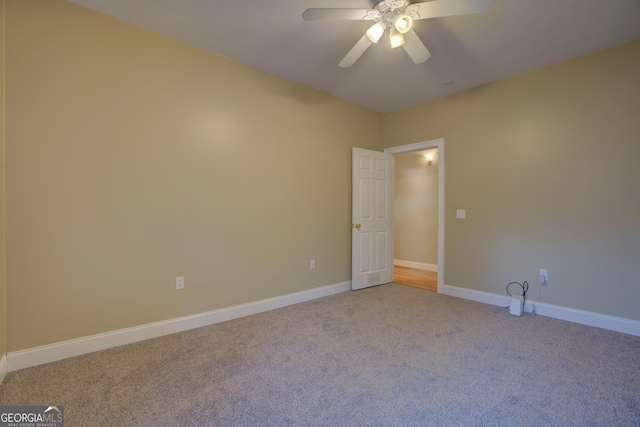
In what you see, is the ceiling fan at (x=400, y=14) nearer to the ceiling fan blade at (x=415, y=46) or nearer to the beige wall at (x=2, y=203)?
the ceiling fan blade at (x=415, y=46)

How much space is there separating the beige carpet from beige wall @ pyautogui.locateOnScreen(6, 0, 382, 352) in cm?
47

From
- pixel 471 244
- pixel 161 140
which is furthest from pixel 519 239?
pixel 161 140

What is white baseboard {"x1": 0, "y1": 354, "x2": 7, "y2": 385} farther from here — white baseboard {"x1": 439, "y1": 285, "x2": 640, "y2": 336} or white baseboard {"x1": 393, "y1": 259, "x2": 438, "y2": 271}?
white baseboard {"x1": 393, "y1": 259, "x2": 438, "y2": 271}

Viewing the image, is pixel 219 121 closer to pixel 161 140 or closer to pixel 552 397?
pixel 161 140

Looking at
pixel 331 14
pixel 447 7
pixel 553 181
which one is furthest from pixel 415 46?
pixel 553 181

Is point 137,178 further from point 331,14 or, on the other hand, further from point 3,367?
point 331,14

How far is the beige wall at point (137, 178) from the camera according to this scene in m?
2.05

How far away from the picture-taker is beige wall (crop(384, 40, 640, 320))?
8.79 feet

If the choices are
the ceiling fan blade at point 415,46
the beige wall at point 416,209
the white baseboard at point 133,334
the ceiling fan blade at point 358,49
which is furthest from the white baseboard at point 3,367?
the beige wall at point 416,209

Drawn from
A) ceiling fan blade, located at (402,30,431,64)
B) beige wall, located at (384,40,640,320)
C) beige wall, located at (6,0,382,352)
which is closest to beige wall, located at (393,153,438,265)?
beige wall, located at (384,40,640,320)

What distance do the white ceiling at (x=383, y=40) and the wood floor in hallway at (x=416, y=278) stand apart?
2.87m

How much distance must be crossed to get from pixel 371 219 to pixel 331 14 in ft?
9.15

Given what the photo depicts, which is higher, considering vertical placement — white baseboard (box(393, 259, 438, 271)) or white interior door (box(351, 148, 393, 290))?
white interior door (box(351, 148, 393, 290))

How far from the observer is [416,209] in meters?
5.87
